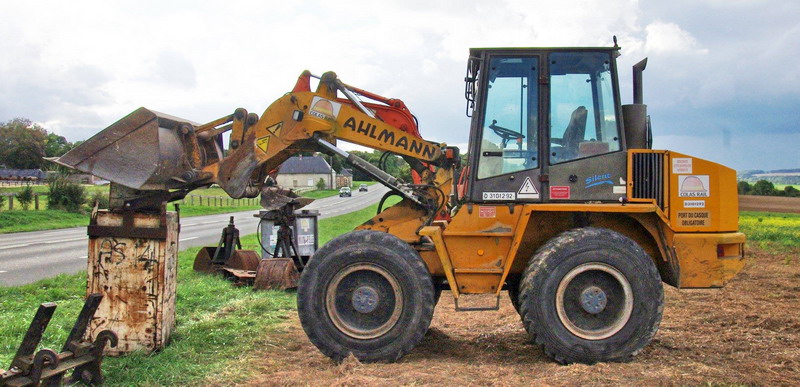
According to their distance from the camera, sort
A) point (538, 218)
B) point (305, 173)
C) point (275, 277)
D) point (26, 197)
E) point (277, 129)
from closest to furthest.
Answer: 1. point (538, 218)
2. point (277, 129)
3. point (275, 277)
4. point (26, 197)
5. point (305, 173)

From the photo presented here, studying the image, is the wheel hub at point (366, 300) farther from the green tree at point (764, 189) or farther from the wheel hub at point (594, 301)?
the green tree at point (764, 189)

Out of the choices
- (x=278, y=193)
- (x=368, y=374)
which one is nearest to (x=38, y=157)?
Answer: (x=278, y=193)

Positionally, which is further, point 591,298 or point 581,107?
point 581,107

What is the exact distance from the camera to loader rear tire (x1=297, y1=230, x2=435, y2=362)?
591 cm

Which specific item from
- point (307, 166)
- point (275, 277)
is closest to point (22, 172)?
point (307, 166)

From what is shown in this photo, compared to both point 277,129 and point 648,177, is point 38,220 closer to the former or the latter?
point 277,129

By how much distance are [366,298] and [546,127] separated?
2369mm

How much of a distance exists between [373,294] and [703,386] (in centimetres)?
287

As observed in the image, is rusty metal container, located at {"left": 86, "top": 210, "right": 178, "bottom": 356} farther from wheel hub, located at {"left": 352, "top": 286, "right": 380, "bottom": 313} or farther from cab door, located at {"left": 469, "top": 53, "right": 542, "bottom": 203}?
cab door, located at {"left": 469, "top": 53, "right": 542, "bottom": 203}

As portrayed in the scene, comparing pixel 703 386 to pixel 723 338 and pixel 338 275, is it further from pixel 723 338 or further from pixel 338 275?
pixel 338 275

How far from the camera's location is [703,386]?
194 inches

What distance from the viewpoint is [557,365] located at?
227 inches

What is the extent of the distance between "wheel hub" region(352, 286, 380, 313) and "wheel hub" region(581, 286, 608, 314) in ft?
6.26

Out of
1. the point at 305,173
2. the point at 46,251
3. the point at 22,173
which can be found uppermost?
the point at 305,173
